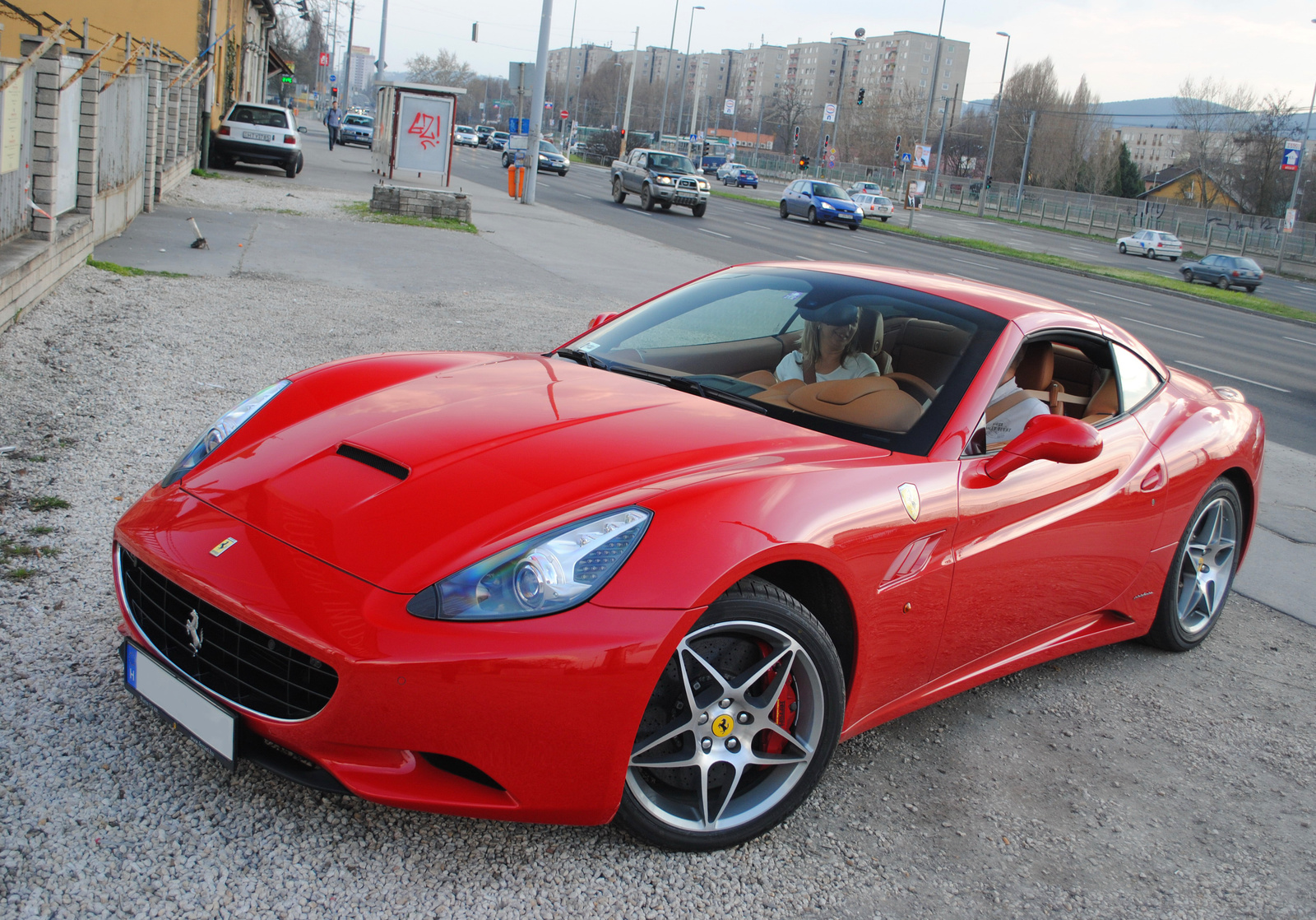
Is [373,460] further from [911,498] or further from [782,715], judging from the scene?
[911,498]

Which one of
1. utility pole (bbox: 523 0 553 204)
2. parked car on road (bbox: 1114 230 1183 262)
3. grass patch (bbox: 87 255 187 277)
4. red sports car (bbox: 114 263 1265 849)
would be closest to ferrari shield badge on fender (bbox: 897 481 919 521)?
red sports car (bbox: 114 263 1265 849)

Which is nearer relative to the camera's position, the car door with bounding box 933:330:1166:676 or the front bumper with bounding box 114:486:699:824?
the front bumper with bounding box 114:486:699:824

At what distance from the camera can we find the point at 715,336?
13.0 ft

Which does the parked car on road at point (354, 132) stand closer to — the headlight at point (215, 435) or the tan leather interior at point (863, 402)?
the headlight at point (215, 435)

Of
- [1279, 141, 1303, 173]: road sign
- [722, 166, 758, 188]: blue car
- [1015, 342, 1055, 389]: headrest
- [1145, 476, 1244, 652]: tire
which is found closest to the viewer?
[1015, 342, 1055, 389]: headrest

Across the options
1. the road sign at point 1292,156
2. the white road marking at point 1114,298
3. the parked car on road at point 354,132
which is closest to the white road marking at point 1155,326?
the white road marking at point 1114,298

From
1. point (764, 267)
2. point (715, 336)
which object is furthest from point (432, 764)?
point (764, 267)

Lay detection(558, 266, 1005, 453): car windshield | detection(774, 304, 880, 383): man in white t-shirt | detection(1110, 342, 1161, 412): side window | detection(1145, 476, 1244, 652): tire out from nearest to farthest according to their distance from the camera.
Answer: detection(558, 266, 1005, 453): car windshield < detection(774, 304, 880, 383): man in white t-shirt < detection(1110, 342, 1161, 412): side window < detection(1145, 476, 1244, 652): tire

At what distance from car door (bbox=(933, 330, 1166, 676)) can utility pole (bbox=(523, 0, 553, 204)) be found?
22209 mm

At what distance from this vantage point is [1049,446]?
2.92 metres

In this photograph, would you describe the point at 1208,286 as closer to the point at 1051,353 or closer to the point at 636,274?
the point at 636,274

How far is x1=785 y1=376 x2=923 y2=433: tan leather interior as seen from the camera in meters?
3.09

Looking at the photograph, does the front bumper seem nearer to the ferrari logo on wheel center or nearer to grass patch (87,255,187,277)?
the ferrari logo on wheel center

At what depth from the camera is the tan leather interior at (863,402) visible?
10.1 ft
